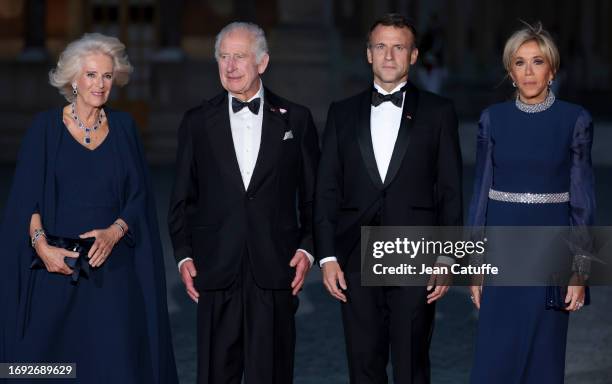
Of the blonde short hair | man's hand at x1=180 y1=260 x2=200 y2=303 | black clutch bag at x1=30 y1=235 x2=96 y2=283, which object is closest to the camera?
the blonde short hair

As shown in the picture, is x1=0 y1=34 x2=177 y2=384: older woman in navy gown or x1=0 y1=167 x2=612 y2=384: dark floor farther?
x1=0 y1=167 x2=612 y2=384: dark floor

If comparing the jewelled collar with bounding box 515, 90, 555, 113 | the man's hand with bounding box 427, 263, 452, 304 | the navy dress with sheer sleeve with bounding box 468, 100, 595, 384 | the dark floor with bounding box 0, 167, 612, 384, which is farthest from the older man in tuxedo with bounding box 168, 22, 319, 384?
the dark floor with bounding box 0, 167, 612, 384

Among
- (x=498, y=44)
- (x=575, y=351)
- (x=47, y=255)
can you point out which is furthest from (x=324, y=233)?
(x=498, y=44)

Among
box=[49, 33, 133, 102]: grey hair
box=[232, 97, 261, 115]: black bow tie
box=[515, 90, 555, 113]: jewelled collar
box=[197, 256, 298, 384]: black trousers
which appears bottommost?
box=[197, 256, 298, 384]: black trousers

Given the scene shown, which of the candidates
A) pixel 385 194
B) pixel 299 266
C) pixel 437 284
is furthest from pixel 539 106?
pixel 299 266

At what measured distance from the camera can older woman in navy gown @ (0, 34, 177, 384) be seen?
Result: 5.76m

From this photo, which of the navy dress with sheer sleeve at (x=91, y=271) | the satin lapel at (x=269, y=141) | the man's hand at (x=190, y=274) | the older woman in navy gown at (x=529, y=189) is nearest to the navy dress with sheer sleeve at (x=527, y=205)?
the older woman in navy gown at (x=529, y=189)

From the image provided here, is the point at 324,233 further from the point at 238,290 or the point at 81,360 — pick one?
the point at 81,360

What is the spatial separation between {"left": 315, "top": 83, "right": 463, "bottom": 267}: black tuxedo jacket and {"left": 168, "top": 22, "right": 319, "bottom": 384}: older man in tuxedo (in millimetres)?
127

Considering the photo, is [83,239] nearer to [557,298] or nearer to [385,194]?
[385,194]

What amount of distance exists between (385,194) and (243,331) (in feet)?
2.69

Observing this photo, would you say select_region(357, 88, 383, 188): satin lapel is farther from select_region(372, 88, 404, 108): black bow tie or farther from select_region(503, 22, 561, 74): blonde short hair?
select_region(503, 22, 561, 74): blonde short hair

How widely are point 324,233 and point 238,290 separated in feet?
1.43

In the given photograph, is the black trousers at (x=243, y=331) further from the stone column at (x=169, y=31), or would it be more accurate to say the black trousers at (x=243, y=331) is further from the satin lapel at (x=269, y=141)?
the stone column at (x=169, y=31)
